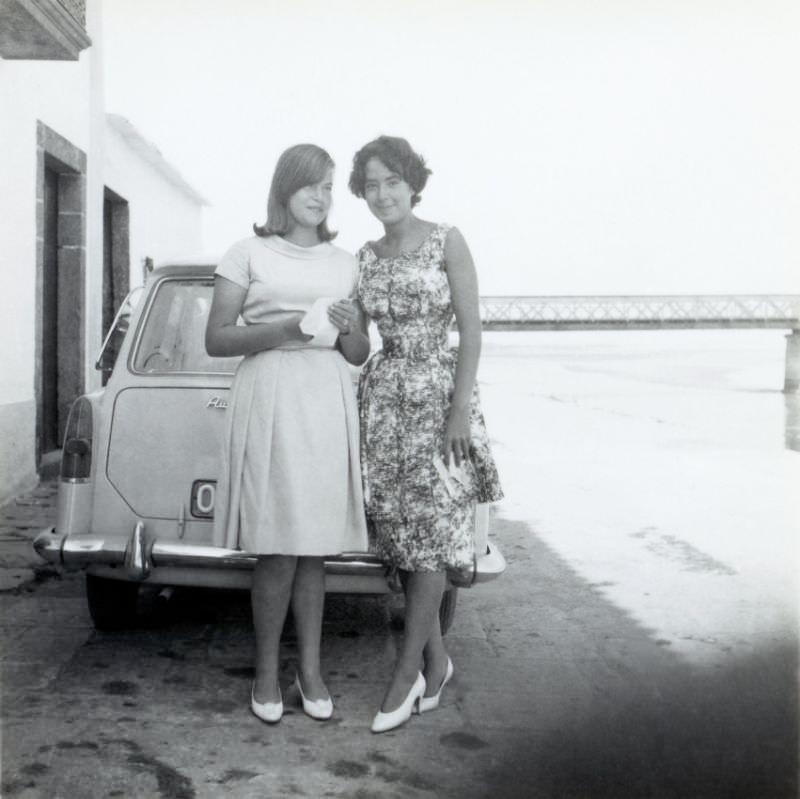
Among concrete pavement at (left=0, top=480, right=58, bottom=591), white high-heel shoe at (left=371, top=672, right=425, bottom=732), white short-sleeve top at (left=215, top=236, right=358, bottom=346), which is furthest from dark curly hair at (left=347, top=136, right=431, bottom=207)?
concrete pavement at (left=0, top=480, right=58, bottom=591)

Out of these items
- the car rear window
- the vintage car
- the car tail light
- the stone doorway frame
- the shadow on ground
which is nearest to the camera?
the shadow on ground

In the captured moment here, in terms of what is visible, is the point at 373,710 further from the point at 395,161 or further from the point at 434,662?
the point at 395,161

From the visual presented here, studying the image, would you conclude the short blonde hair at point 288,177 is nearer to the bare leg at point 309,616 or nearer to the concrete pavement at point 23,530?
the bare leg at point 309,616

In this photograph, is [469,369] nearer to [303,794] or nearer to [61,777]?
[303,794]

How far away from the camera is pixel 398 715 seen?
3.45 m

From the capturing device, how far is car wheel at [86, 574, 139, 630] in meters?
4.39

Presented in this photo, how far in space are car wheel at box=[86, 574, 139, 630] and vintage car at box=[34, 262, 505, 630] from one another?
0.14 metres

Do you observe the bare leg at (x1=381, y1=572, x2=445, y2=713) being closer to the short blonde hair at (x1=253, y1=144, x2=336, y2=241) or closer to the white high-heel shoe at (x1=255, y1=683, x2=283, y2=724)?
the white high-heel shoe at (x1=255, y1=683, x2=283, y2=724)

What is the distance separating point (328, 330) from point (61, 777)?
1.54 meters

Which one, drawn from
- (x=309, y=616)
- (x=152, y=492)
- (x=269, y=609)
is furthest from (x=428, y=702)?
(x=152, y=492)

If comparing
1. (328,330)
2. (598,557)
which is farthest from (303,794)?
(598,557)

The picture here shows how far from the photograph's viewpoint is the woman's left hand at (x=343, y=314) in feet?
10.7

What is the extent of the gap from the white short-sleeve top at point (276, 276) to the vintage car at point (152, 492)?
2.48 feet

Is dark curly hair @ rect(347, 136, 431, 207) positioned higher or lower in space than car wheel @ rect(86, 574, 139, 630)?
higher
